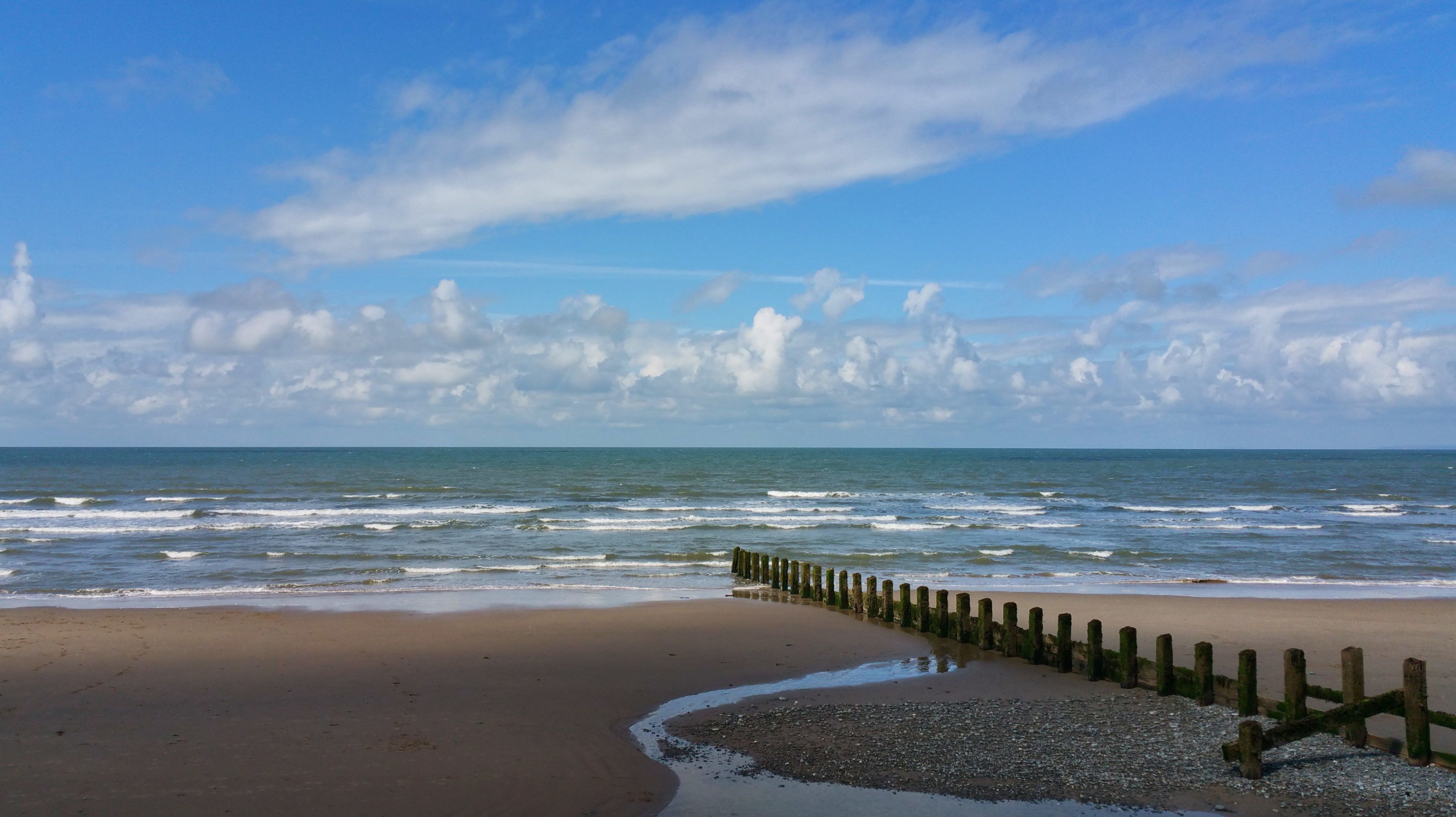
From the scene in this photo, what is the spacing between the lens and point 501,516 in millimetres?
43875

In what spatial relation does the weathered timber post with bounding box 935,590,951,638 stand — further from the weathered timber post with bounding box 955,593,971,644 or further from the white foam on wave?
the white foam on wave

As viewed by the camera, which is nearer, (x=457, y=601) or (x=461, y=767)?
(x=461, y=767)

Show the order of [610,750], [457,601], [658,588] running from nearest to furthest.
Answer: [610,750], [457,601], [658,588]

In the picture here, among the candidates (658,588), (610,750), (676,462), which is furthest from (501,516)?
(676,462)

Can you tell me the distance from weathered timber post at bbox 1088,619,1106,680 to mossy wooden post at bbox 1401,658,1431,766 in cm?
398

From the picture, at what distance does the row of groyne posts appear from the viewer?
893 cm

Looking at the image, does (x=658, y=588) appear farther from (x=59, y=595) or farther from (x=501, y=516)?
(x=501, y=516)

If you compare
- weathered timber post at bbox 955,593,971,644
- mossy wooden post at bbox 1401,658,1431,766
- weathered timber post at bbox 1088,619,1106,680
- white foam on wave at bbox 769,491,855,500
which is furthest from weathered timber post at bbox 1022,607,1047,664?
white foam on wave at bbox 769,491,855,500

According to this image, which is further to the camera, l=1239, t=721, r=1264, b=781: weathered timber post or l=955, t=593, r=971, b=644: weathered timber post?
l=955, t=593, r=971, b=644: weathered timber post

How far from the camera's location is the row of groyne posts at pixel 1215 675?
29.3ft

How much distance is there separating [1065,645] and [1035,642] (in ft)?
2.09

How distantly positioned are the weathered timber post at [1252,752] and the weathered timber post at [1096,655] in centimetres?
387

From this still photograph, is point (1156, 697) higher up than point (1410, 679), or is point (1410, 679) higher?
point (1410, 679)

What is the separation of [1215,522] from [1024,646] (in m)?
→ 33.1
